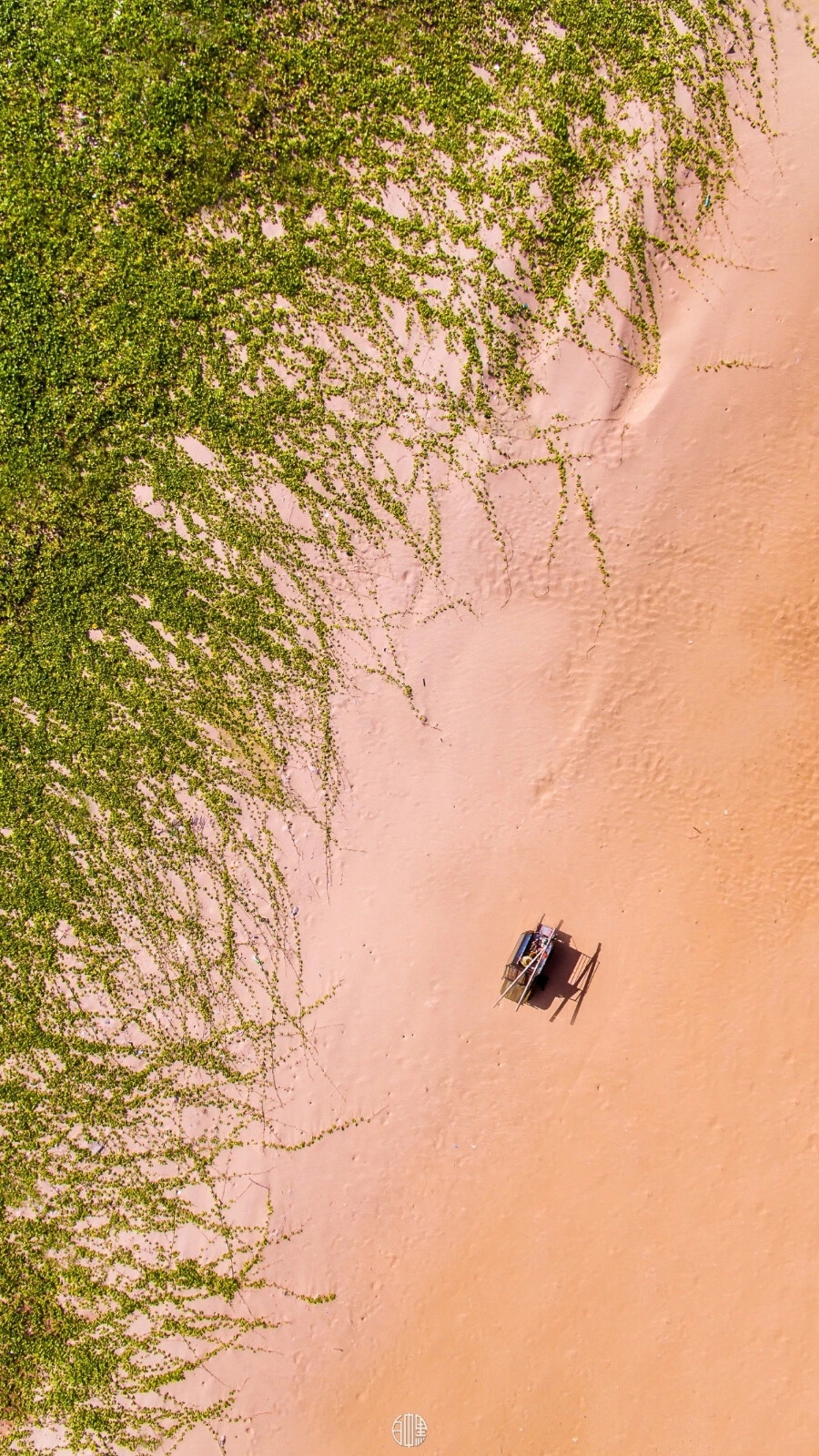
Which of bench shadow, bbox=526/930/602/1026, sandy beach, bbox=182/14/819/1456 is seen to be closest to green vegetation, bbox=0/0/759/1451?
sandy beach, bbox=182/14/819/1456

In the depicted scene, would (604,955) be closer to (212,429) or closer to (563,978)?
(563,978)

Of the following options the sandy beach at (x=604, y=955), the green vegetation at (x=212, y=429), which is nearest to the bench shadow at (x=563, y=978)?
the sandy beach at (x=604, y=955)

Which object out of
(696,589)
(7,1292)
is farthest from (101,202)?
(7,1292)

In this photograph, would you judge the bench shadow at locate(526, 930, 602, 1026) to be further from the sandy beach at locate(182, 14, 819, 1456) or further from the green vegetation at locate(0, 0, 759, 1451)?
the green vegetation at locate(0, 0, 759, 1451)

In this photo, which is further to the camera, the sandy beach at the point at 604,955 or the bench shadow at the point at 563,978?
the bench shadow at the point at 563,978

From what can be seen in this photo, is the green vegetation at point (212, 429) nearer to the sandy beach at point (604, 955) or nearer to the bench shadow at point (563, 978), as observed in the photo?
the sandy beach at point (604, 955)

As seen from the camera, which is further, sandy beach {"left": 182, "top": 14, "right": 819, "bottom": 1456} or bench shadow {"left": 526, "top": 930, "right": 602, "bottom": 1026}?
bench shadow {"left": 526, "top": 930, "right": 602, "bottom": 1026}
